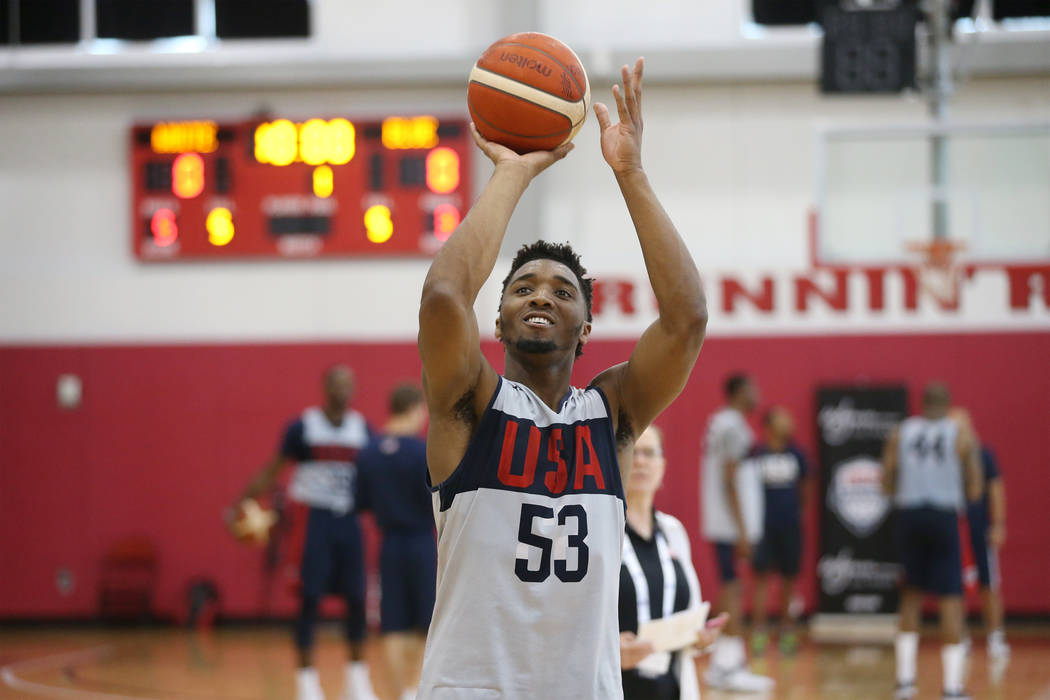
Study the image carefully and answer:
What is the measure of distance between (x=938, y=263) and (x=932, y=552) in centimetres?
270

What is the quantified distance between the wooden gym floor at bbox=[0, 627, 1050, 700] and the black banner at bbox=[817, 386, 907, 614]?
2.11ft

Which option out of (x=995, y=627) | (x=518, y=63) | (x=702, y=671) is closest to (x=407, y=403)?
(x=702, y=671)

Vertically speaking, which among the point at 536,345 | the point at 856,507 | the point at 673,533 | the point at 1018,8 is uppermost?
the point at 1018,8

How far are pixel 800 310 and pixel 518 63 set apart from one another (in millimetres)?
8576

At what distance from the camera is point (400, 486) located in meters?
6.43

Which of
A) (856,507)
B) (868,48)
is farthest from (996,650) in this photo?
(868,48)

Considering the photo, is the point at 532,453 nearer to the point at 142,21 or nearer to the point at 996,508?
the point at 996,508

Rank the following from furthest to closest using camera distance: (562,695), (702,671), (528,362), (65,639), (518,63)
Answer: (65,639), (702,671), (518,63), (528,362), (562,695)

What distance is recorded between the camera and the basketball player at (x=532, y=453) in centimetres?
218

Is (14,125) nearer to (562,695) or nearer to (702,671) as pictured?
(702,671)

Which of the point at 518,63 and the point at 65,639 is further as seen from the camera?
the point at 65,639

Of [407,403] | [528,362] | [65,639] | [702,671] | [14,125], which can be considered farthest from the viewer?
[14,125]

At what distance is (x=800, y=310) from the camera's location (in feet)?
35.4

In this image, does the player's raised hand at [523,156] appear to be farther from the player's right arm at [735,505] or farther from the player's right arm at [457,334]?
the player's right arm at [735,505]
